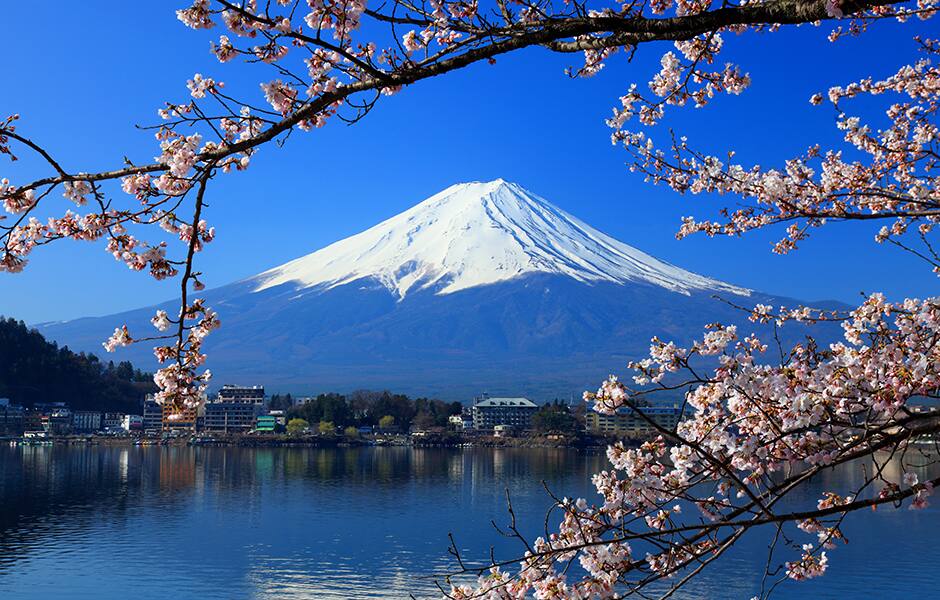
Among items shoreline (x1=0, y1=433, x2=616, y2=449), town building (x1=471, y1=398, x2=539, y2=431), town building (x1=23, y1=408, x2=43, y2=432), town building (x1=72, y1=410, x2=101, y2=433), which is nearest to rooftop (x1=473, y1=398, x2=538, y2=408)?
town building (x1=471, y1=398, x2=539, y2=431)

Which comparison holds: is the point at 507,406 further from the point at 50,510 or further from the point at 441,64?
the point at 441,64

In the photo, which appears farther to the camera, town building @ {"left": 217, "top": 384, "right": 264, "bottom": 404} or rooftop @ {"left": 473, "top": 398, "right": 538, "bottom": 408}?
town building @ {"left": 217, "top": 384, "right": 264, "bottom": 404}

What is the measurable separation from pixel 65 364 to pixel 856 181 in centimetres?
6983

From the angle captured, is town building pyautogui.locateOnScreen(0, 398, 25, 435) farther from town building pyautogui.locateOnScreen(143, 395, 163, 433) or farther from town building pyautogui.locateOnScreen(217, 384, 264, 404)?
town building pyautogui.locateOnScreen(217, 384, 264, 404)

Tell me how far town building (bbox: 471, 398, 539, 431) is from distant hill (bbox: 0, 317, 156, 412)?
2741 cm

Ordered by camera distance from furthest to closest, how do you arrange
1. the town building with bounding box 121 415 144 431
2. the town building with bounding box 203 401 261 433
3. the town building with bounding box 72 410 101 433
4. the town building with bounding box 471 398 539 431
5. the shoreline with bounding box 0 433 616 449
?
the town building with bounding box 203 401 261 433, the town building with bounding box 471 398 539 431, the town building with bounding box 121 415 144 431, the town building with bounding box 72 410 101 433, the shoreline with bounding box 0 433 616 449

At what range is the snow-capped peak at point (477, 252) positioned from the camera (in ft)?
449

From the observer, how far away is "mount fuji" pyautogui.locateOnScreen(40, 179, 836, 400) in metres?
107

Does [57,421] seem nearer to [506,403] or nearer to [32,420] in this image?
[32,420]

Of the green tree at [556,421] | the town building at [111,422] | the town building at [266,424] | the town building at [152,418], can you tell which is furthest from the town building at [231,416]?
the green tree at [556,421]

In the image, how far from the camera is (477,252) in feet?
469

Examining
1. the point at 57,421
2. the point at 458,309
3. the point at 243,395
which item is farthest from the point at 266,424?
the point at 458,309

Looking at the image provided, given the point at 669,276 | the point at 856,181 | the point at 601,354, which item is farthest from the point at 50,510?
the point at 669,276

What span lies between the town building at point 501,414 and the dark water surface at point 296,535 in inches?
1181
